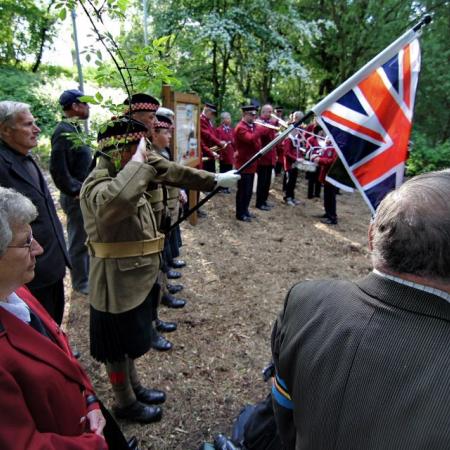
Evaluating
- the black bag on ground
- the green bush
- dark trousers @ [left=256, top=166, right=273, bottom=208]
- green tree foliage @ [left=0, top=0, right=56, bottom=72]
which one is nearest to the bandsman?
dark trousers @ [left=256, top=166, right=273, bottom=208]

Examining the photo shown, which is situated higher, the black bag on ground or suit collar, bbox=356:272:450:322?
suit collar, bbox=356:272:450:322

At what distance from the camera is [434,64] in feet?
41.0

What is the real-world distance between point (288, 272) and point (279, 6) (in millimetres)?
7020

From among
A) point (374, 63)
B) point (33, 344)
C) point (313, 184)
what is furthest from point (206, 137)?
point (33, 344)

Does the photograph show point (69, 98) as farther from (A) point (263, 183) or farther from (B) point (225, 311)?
(A) point (263, 183)

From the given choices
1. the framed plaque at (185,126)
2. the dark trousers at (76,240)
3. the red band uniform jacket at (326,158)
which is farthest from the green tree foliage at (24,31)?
the dark trousers at (76,240)

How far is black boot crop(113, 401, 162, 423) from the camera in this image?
8.16 ft

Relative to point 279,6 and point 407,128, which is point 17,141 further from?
point 279,6

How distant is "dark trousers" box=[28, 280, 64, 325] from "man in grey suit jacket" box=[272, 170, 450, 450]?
2177 millimetres

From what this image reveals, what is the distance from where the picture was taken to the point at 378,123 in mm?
2445

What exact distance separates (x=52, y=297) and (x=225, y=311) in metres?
1.87

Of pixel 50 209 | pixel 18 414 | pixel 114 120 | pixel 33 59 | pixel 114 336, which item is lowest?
pixel 114 336

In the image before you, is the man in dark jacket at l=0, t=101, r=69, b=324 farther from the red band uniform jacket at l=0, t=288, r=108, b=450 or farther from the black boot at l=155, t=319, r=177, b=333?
the red band uniform jacket at l=0, t=288, r=108, b=450

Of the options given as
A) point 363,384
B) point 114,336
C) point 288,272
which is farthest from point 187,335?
point 363,384
